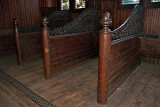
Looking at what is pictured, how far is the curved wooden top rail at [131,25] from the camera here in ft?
6.06

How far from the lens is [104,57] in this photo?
145 centimetres

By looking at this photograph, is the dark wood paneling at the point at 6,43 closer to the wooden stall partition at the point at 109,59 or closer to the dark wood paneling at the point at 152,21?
the wooden stall partition at the point at 109,59

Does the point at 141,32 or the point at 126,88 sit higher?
the point at 141,32

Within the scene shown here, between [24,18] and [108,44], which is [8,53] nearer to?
[24,18]

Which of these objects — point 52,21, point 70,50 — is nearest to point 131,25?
point 70,50

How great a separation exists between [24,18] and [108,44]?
3.50m

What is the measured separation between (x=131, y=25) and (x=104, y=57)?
1.21 meters

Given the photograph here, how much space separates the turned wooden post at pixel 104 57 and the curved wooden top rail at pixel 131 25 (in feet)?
1.01

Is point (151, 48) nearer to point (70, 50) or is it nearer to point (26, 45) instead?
point (70, 50)

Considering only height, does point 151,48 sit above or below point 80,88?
above

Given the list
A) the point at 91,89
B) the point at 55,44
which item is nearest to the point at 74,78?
the point at 91,89

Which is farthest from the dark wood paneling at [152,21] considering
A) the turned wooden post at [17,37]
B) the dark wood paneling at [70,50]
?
the turned wooden post at [17,37]

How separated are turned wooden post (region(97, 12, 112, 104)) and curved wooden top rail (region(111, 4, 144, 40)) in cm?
31

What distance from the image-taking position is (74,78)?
2.29 metres
